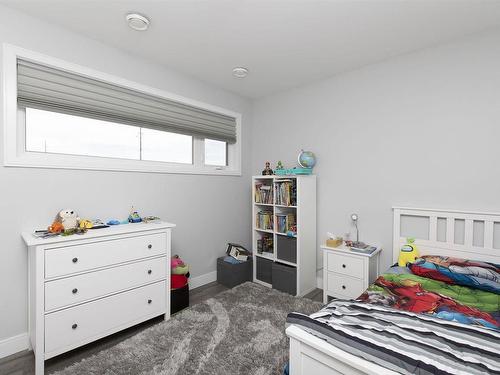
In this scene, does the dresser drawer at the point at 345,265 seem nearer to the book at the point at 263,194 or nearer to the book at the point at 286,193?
the book at the point at 286,193

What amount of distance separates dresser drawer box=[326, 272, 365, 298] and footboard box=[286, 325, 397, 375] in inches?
62.5

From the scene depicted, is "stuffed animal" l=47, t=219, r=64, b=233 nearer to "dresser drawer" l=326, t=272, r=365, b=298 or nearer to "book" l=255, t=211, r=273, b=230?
"book" l=255, t=211, r=273, b=230

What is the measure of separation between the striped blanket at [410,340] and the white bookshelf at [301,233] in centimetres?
167

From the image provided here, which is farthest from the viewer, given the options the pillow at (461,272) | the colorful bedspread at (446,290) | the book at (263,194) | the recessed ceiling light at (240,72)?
the book at (263,194)

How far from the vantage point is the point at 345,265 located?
252 centimetres

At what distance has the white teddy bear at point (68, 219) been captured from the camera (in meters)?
1.92

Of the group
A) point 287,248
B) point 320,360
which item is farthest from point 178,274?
point 320,360

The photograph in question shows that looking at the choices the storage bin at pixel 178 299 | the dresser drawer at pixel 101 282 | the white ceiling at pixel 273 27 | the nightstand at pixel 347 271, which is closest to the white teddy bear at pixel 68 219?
the dresser drawer at pixel 101 282

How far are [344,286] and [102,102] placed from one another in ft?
9.14

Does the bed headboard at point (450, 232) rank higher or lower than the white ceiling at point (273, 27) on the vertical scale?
lower

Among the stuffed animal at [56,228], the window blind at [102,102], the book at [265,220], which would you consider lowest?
the book at [265,220]

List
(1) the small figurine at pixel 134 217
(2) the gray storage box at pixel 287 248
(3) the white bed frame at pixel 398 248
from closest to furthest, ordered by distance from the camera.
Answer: (3) the white bed frame at pixel 398 248
(1) the small figurine at pixel 134 217
(2) the gray storage box at pixel 287 248

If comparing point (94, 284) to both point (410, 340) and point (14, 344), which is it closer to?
point (14, 344)

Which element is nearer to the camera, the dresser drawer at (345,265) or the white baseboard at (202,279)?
the dresser drawer at (345,265)
